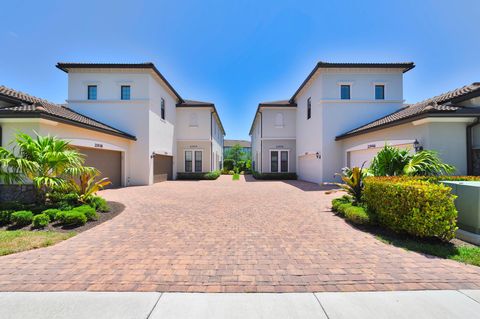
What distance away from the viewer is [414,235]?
4773 millimetres

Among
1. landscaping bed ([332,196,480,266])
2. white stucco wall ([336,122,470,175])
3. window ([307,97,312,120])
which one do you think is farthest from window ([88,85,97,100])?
white stucco wall ([336,122,470,175])

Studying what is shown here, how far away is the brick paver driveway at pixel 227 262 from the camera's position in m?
3.12

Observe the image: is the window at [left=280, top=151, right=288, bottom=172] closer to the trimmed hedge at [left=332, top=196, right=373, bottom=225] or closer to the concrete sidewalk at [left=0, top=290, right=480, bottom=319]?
the trimmed hedge at [left=332, top=196, right=373, bottom=225]

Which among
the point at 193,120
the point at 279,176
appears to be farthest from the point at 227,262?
the point at 193,120

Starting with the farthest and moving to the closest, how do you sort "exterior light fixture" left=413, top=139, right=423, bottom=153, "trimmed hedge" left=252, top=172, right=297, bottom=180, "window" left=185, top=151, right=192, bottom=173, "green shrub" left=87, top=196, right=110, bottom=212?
1. "window" left=185, top=151, right=192, bottom=173
2. "trimmed hedge" left=252, top=172, right=297, bottom=180
3. "exterior light fixture" left=413, top=139, right=423, bottom=153
4. "green shrub" left=87, top=196, right=110, bottom=212

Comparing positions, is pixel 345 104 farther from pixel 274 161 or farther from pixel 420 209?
pixel 420 209

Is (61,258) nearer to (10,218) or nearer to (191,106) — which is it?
(10,218)

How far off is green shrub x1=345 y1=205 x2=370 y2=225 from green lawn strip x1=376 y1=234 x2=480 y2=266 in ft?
2.75

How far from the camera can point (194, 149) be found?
71.3 ft

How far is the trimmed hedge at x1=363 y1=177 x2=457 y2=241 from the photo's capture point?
4.36 metres

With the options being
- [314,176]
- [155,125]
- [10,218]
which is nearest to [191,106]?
[155,125]

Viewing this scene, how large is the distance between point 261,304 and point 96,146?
12677 mm


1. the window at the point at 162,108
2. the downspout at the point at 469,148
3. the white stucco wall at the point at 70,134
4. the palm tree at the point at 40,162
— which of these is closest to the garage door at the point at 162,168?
the white stucco wall at the point at 70,134

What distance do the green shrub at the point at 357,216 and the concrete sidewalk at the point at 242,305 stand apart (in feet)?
8.99
